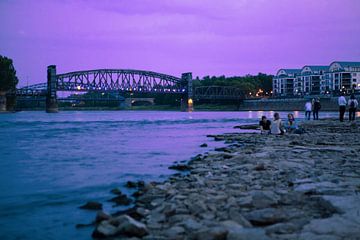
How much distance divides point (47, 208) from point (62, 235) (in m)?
2.27

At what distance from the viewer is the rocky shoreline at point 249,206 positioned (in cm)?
582

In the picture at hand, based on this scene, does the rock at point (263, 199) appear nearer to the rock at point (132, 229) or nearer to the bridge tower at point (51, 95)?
the rock at point (132, 229)

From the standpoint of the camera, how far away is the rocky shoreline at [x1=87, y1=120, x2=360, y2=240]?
582cm

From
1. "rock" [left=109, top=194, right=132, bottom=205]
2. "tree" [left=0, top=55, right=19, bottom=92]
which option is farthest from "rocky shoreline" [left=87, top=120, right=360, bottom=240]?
"tree" [left=0, top=55, right=19, bottom=92]

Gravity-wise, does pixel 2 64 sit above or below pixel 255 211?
above

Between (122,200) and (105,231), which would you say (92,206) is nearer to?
(122,200)

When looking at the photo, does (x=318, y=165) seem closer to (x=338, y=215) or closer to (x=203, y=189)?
(x=203, y=189)

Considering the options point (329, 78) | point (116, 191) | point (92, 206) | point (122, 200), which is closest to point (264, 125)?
point (116, 191)

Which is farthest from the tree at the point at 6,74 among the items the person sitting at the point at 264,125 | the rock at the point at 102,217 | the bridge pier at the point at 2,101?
the rock at the point at 102,217

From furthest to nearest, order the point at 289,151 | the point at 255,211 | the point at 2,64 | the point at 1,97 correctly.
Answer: the point at 1,97 → the point at 2,64 → the point at 289,151 → the point at 255,211

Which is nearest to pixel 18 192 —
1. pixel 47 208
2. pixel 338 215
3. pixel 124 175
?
pixel 47 208

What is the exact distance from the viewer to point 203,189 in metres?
8.68

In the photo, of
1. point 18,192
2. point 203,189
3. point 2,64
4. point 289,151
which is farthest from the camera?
point 2,64

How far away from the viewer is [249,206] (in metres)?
7.14
